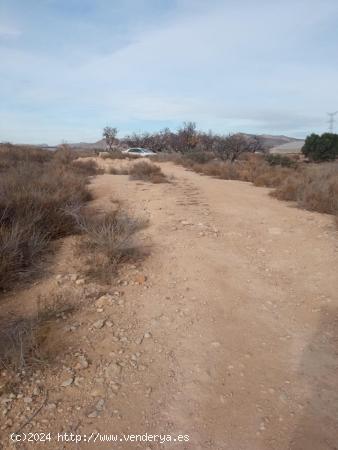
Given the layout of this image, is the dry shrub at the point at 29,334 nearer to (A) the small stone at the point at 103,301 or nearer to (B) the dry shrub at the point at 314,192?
(A) the small stone at the point at 103,301

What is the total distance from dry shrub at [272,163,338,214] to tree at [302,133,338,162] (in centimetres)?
2627

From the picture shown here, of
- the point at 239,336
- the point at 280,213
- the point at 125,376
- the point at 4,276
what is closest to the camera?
the point at 125,376

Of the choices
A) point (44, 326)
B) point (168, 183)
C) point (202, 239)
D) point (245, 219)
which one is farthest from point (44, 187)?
point (168, 183)

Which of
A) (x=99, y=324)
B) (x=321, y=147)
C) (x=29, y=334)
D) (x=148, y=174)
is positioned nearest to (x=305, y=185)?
(x=148, y=174)

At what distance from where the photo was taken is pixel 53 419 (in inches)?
97.5

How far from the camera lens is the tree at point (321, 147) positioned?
35062 mm

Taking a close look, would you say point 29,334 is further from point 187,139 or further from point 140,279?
point 187,139

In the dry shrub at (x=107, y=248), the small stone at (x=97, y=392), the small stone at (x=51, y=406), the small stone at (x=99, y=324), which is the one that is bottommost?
the small stone at (x=97, y=392)

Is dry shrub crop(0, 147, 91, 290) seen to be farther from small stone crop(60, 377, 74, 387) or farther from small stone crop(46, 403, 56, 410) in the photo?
small stone crop(46, 403, 56, 410)

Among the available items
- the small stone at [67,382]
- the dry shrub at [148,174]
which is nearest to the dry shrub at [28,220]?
the small stone at [67,382]

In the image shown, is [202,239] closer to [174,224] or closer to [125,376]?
[174,224]

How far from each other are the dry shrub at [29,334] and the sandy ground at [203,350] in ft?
0.43

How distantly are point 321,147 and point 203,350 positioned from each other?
36162 millimetres

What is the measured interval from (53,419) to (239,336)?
5.48 feet
